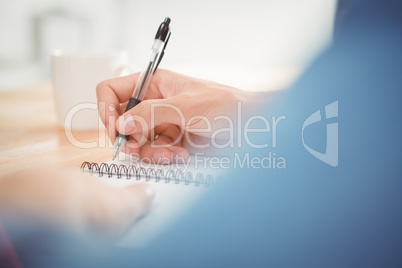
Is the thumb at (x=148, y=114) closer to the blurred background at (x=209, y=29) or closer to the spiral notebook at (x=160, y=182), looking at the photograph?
the spiral notebook at (x=160, y=182)

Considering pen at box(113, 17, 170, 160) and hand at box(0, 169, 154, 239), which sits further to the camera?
pen at box(113, 17, 170, 160)

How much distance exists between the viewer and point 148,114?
1.61ft

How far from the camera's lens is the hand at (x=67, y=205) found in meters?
0.29

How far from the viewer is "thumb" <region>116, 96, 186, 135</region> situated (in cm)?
49

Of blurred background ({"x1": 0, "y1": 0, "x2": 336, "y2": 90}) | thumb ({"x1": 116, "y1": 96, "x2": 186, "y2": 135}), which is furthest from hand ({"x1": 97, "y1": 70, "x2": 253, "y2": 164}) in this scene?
blurred background ({"x1": 0, "y1": 0, "x2": 336, "y2": 90})

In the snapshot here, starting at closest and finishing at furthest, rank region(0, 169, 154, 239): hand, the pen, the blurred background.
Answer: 1. region(0, 169, 154, 239): hand
2. the pen
3. the blurred background

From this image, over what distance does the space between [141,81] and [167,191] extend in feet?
0.69

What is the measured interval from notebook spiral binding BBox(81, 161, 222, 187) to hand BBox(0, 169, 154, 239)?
0.08 meters

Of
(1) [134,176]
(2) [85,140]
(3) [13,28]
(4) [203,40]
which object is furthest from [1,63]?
(4) [203,40]

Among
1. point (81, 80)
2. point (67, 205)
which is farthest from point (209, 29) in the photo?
point (67, 205)
